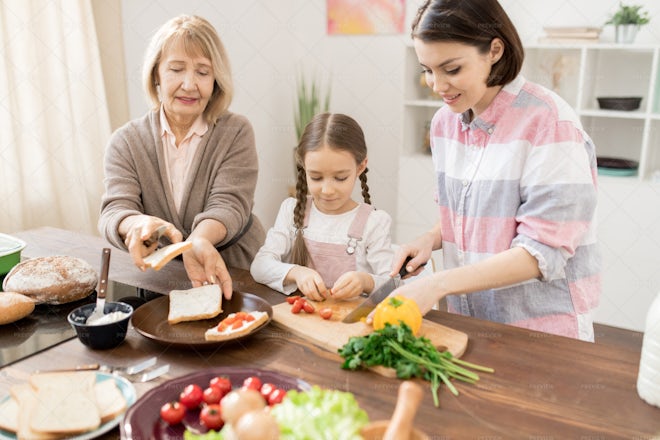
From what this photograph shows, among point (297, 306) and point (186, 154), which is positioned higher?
point (186, 154)

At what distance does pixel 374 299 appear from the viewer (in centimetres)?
154

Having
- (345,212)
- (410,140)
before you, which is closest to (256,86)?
(410,140)

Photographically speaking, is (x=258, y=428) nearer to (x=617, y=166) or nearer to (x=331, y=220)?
(x=331, y=220)

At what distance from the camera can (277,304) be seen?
5.08ft

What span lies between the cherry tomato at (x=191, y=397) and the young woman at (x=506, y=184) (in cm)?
55

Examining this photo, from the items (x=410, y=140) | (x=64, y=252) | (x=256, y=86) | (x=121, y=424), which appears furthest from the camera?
(x=256, y=86)

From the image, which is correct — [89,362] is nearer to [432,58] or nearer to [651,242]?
[432,58]

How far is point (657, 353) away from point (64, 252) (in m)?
1.72

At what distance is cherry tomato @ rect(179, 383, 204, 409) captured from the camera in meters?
1.02


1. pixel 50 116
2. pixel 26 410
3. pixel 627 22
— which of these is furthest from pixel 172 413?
pixel 627 22

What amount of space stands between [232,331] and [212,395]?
0.27 metres

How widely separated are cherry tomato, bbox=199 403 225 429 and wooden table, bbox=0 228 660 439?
164 millimetres

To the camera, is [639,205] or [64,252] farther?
[639,205]

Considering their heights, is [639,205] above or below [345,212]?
below
